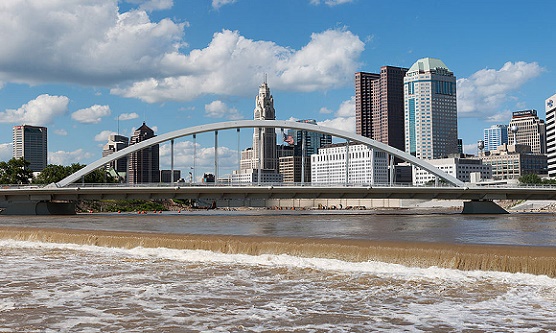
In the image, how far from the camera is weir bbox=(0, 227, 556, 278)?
61.1 ft

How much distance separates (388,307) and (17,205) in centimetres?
7144

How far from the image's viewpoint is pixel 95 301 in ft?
50.1

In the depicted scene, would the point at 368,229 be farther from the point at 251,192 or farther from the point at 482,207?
the point at 482,207

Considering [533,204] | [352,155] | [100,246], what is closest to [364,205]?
[352,155]

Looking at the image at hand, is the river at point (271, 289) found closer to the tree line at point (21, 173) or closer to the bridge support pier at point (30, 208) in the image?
the bridge support pier at point (30, 208)

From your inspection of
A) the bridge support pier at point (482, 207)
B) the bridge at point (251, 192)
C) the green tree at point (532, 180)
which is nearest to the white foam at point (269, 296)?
the bridge at point (251, 192)

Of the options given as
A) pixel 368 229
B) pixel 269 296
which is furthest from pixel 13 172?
pixel 269 296

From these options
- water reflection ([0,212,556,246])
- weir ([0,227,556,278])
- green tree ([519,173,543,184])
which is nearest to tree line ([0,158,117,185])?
water reflection ([0,212,556,246])

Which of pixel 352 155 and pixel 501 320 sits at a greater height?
pixel 352 155

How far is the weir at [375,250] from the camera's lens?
18609mm

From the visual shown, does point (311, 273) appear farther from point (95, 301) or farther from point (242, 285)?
point (95, 301)

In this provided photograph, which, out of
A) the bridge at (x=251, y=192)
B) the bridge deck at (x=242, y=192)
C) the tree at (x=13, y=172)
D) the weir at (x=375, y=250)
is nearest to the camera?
the weir at (x=375, y=250)

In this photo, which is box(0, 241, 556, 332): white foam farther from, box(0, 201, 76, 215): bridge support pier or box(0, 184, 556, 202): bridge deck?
box(0, 201, 76, 215): bridge support pier

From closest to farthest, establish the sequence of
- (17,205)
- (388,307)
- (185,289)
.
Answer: (388,307) < (185,289) < (17,205)
